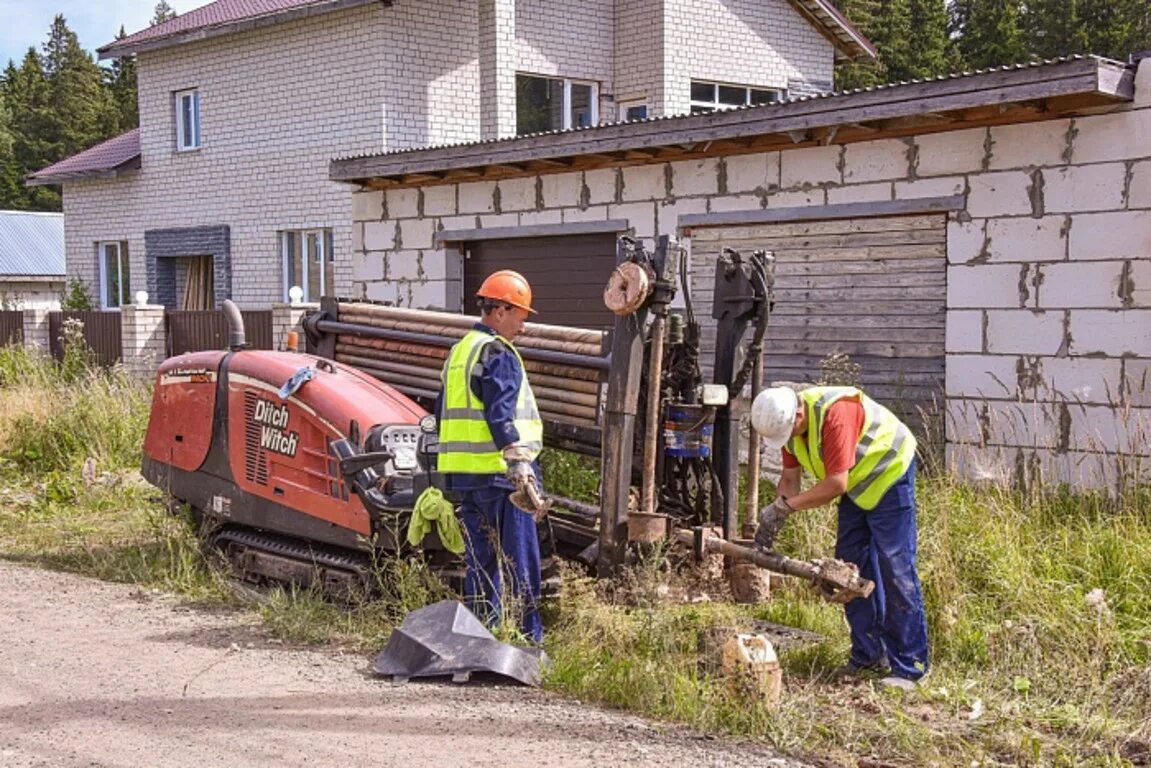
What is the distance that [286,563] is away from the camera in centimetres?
830

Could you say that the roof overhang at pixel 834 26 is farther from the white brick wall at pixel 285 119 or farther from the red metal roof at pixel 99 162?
the red metal roof at pixel 99 162

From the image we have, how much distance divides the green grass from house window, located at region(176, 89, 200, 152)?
1499 cm

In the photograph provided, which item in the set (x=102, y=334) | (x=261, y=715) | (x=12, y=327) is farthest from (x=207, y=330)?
(x=261, y=715)

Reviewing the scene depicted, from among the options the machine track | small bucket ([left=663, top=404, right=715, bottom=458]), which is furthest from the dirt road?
small bucket ([left=663, top=404, right=715, bottom=458])

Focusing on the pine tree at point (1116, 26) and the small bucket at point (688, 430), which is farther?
the pine tree at point (1116, 26)

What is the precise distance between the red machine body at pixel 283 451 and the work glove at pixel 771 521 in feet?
6.50

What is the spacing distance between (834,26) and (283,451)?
60.2 ft

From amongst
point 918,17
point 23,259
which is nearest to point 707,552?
point 918,17

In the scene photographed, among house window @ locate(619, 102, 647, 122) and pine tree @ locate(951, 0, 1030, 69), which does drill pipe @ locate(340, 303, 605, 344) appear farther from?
pine tree @ locate(951, 0, 1030, 69)

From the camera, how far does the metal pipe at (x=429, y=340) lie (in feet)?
24.8

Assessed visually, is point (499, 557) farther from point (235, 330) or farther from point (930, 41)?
point (930, 41)

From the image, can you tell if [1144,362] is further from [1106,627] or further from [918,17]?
[918,17]

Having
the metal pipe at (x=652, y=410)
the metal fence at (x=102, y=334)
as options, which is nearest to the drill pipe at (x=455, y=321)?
the metal pipe at (x=652, y=410)

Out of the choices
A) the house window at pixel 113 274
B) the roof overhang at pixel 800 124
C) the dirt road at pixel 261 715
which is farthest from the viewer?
the house window at pixel 113 274
